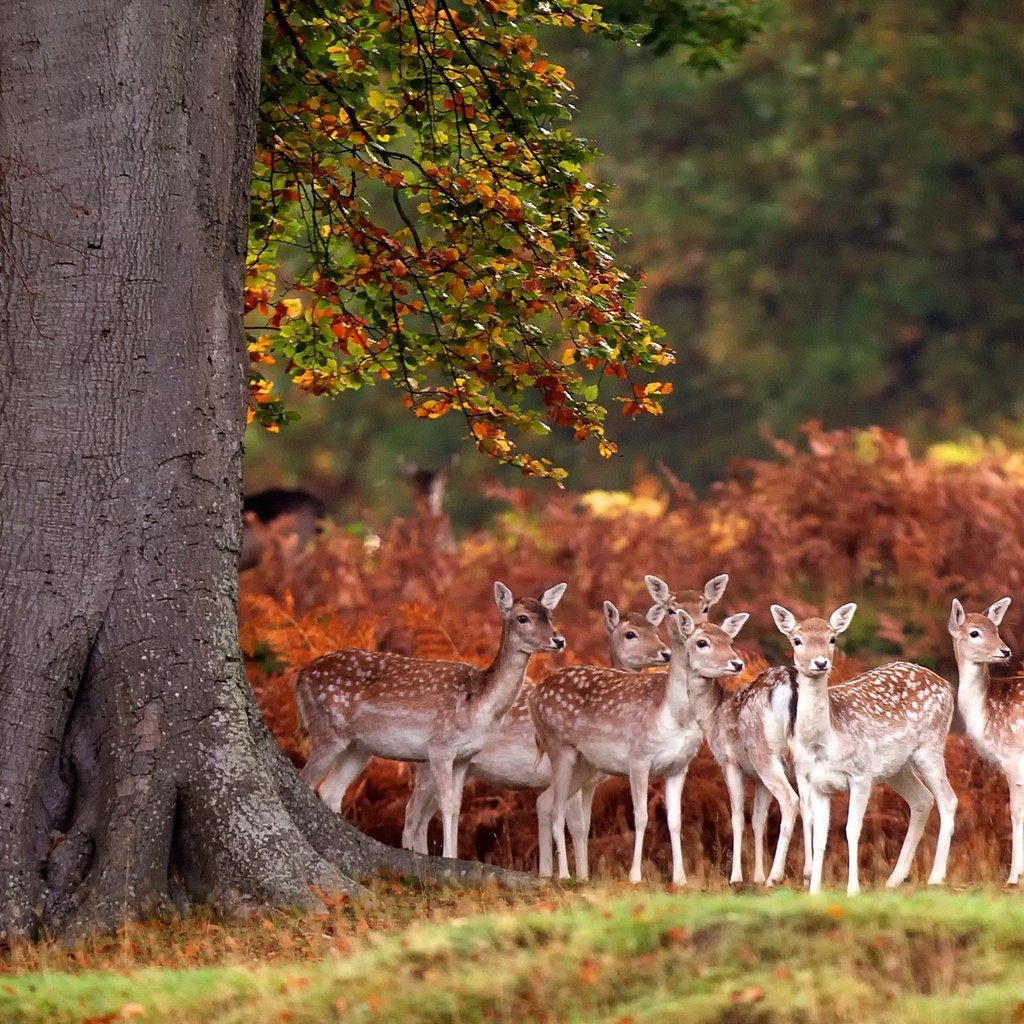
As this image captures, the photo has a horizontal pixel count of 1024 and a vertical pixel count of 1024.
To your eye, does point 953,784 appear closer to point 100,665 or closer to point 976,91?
point 100,665

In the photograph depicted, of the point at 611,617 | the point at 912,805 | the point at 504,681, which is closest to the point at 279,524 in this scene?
the point at 611,617

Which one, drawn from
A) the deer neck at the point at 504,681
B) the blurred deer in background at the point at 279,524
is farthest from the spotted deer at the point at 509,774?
the blurred deer in background at the point at 279,524

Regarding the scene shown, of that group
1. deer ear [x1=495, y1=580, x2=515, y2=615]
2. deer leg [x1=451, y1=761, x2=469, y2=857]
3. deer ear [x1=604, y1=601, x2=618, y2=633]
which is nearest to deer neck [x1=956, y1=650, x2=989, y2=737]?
deer ear [x1=604, y1=601, x2=618, y2=633]

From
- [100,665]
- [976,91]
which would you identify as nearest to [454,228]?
[100,665]

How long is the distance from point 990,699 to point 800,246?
915 inches

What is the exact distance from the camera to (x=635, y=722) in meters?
10.3

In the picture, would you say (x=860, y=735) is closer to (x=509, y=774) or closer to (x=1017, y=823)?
(x=1017, y=823)

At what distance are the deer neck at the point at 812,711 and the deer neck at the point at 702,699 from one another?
32.2 inches

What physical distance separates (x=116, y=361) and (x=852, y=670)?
18.0 feet

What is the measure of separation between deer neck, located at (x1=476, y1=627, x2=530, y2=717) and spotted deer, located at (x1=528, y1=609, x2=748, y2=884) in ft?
0.63

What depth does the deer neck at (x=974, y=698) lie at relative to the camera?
1022 cm

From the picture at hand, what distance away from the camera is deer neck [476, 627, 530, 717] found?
1066cm

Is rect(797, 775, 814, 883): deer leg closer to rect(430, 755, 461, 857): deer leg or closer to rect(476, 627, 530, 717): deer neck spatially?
rect(476, 627, 530, 717): deer neck

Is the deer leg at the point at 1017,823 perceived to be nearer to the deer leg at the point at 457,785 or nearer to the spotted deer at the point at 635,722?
the spotted deer at the point at 635,722
